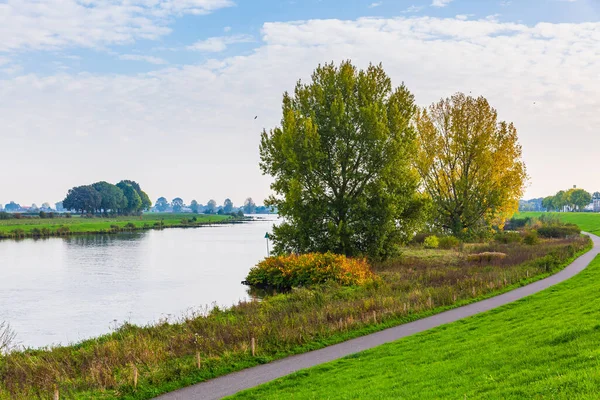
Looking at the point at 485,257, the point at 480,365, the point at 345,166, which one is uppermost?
the point at 345,166

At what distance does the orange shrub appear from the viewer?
1267 inches

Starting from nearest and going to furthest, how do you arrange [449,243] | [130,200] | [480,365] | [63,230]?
[480,365], [449,243], [63,230], [130,200]

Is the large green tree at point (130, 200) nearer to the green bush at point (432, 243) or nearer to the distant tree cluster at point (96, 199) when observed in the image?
the distant tree cluster at point (96, 199)

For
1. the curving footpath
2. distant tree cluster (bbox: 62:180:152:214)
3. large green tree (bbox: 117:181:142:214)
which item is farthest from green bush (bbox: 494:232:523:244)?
large green tree (bbox: 117:181:142:214)

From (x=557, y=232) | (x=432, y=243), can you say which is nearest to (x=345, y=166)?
(x=432, y=243)

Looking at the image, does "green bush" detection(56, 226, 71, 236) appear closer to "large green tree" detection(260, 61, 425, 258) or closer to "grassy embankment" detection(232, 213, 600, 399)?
"large green tree" detection(260, 61, 425, 258)

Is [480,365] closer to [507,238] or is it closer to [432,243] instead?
[432,243]

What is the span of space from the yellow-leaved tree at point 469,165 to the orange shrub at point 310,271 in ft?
78.8

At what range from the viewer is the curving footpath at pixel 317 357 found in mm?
14195

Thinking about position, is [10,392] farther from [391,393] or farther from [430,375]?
[430,375]

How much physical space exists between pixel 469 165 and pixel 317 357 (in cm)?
4577

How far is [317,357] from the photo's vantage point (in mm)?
17062

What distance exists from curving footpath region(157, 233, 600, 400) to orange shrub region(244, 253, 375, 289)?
8711 mm

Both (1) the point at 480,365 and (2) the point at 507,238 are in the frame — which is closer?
(1) the point at 480,365
